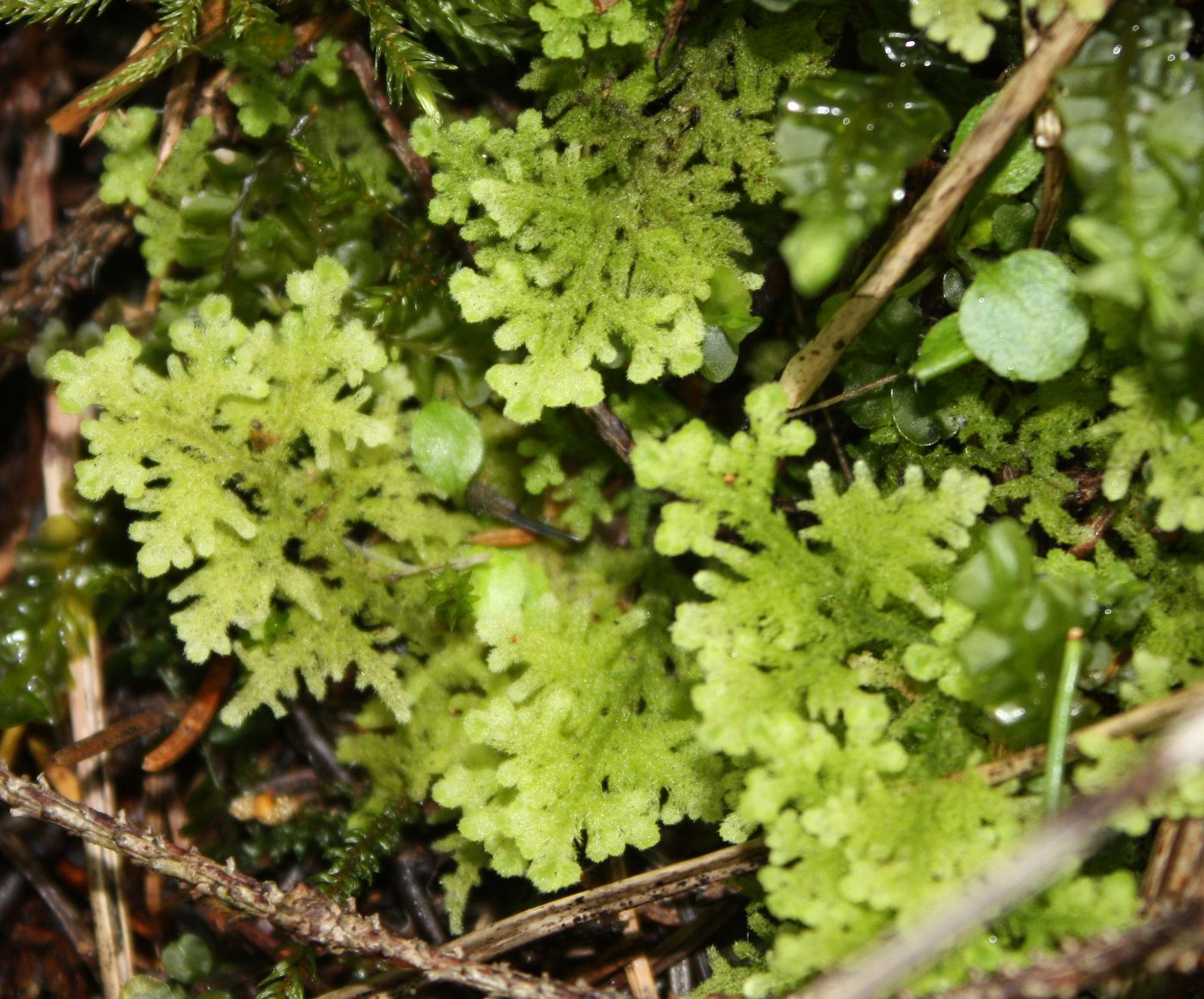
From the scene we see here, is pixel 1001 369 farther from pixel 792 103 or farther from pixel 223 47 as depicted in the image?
pixel 223 47

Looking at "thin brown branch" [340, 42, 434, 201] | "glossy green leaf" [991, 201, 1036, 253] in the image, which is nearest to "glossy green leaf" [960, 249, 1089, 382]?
"glossy green leaf" [991, 201, 1036, 253]

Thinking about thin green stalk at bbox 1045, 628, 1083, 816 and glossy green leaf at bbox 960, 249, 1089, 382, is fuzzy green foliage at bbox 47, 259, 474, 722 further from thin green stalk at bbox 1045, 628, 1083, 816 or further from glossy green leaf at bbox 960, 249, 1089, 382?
thin green stalk at bbox 1045, 628, 1083, 816

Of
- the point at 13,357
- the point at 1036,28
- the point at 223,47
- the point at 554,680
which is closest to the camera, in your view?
the point at 1036,28

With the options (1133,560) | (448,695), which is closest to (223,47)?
(448,695)

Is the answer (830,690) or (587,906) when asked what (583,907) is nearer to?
(587,906)

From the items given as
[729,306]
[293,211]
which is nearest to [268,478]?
[293,211]

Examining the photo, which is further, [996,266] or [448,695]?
[448,695]
